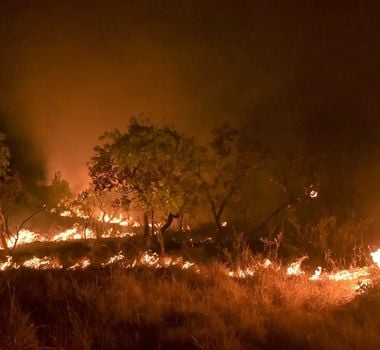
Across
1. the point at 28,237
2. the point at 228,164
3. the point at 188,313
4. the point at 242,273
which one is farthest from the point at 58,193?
the point at 188,313

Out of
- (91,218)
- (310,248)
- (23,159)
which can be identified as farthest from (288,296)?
(23,159)

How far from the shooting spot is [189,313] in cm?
612

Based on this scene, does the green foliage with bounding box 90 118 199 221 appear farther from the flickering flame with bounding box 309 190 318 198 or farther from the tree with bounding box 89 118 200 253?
the flickering flame with bounding box 309 190 318 198

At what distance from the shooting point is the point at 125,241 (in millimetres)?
18141

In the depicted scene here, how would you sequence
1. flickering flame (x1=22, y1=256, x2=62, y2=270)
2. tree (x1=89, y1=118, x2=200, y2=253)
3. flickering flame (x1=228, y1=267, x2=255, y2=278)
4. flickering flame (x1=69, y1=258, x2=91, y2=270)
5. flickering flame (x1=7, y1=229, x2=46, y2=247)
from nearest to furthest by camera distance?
flickering flame (x1=228, y1=267, x2=255, y2=278)
flickering flame (x1=69, y1=258, x2=91, y2=270)
flickering flame (x1=22, y1=256, x2=62, y2=270)
tree (x1=89, y1=118, x2=200, y2=253)
flickering flame (x1=7, y1=229, x2=46, y2=247)

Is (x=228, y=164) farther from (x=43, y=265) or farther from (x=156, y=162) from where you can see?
(x=43, y=265)

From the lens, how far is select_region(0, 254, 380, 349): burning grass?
5.20 metres

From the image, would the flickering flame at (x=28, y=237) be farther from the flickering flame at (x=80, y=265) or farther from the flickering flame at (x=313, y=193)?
the flickering flame at (x=313, y=193)

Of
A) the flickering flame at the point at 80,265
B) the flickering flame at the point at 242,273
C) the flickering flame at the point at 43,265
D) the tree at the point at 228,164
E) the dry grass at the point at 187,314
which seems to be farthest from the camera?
the tree at the point at 228,164

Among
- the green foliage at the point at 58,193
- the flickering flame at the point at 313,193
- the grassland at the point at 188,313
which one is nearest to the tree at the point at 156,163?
the flickering flame at the point at 313,193

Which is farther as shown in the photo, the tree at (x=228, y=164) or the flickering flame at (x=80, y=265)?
the tree at (x=228, y=164)

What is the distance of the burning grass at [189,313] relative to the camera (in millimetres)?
5203

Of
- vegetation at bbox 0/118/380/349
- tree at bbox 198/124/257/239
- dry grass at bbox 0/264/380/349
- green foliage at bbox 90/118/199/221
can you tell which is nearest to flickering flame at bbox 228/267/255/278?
vegetation at bbox 0/118/380/349

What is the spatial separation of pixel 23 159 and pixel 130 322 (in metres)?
35.4
